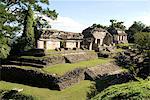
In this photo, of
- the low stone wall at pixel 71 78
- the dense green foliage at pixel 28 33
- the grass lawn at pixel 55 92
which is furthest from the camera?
the dense green foliage at pixel 28 33

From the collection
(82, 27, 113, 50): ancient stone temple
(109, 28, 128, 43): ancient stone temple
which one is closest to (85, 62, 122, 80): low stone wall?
(82, 27, 113, 50): ancient stone temple

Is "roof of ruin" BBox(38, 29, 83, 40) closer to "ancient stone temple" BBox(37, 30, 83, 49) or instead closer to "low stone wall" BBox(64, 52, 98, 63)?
"ancient stone temple" BBox(37, 30, 83, 49)

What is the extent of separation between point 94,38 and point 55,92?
25.0 meters

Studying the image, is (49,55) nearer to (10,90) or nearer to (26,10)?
(26,10)

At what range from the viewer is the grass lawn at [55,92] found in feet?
73.5

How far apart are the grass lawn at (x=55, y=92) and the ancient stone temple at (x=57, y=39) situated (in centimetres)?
1028

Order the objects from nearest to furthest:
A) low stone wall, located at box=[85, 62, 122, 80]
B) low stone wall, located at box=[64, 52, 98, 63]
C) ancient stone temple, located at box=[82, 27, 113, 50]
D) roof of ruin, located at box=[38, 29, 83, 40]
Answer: low stone wall, located at box=[85, 62, 122, 80], low stone wall, located at box=[64, 52, 98, 63], roof of ruin, located at box=[38, 29, 83, 40], ancient stone temple, located at box=[82, 27, 113, 50]

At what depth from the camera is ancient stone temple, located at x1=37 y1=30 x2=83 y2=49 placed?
35.8m

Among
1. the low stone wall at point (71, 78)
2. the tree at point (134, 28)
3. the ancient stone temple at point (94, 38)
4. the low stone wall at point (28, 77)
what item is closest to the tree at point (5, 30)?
the low stone wall at point (28, 77)

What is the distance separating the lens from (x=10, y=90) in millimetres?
23484

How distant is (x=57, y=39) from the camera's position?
38.2m

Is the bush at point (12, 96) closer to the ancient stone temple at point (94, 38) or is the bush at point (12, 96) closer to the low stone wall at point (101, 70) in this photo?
the low stone wall at point (101, 70)

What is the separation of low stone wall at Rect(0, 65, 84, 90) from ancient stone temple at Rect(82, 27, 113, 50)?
16.1m

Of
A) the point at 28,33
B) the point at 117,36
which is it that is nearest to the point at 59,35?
the point at 28,33
